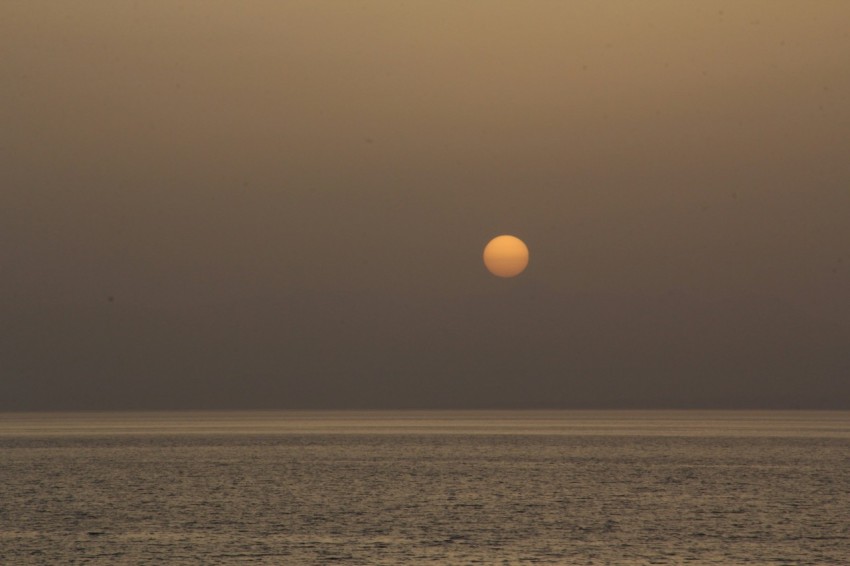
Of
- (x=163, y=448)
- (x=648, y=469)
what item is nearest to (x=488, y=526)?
(x=648, y=469)

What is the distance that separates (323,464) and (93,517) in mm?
18730

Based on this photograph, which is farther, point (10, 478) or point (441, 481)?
point (10, 478)

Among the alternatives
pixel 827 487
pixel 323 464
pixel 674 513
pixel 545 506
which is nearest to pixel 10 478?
pixel 323 464

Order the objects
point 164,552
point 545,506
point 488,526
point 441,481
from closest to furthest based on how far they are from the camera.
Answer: point 164,552, point 488,526, point 545,506, point 441,481

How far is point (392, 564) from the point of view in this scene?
57.5ft

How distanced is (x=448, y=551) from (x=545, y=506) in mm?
7713

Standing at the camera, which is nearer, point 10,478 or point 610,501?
point 610,501

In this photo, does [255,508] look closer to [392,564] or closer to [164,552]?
[164,552]

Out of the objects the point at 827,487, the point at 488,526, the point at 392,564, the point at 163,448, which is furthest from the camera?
the point at 163,448

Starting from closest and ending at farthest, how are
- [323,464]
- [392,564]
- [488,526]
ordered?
1. [392,564]
2. [488,526]
3. [323,464]

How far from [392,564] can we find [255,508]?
8.95m

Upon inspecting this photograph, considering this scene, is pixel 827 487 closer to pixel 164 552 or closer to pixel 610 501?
pixel 610 501

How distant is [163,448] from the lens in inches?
2349

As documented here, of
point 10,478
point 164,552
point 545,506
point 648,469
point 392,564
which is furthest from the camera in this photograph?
point 648,469
